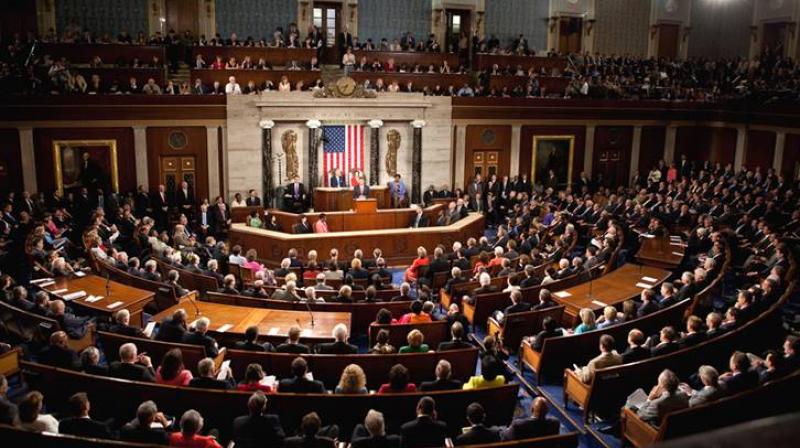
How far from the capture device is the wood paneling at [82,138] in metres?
16.8

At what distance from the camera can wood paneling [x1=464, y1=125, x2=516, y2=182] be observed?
68.3ft

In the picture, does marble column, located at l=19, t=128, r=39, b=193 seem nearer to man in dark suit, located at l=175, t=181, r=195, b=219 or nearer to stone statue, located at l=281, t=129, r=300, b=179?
man in dark suit, located at l=175, t=181, r=195, b=219

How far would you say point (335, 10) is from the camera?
23375mm

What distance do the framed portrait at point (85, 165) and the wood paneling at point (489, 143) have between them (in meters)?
10.5

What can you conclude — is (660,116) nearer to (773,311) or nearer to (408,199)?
(408,199)

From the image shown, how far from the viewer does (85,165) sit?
17.2m

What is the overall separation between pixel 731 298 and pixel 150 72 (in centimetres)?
1594

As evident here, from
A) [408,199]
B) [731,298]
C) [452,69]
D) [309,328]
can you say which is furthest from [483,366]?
[452,69]

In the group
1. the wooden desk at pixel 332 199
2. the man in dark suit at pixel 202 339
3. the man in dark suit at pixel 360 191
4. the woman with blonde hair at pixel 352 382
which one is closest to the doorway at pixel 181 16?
the wooden desk at pixel 332 199

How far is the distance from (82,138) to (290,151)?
5.51m

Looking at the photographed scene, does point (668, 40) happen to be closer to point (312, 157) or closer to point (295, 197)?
point (312, 157)

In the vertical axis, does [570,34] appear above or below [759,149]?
above

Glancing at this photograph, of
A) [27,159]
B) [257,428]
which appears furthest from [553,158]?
[257,428]

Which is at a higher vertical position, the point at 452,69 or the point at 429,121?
the point at 452,69
